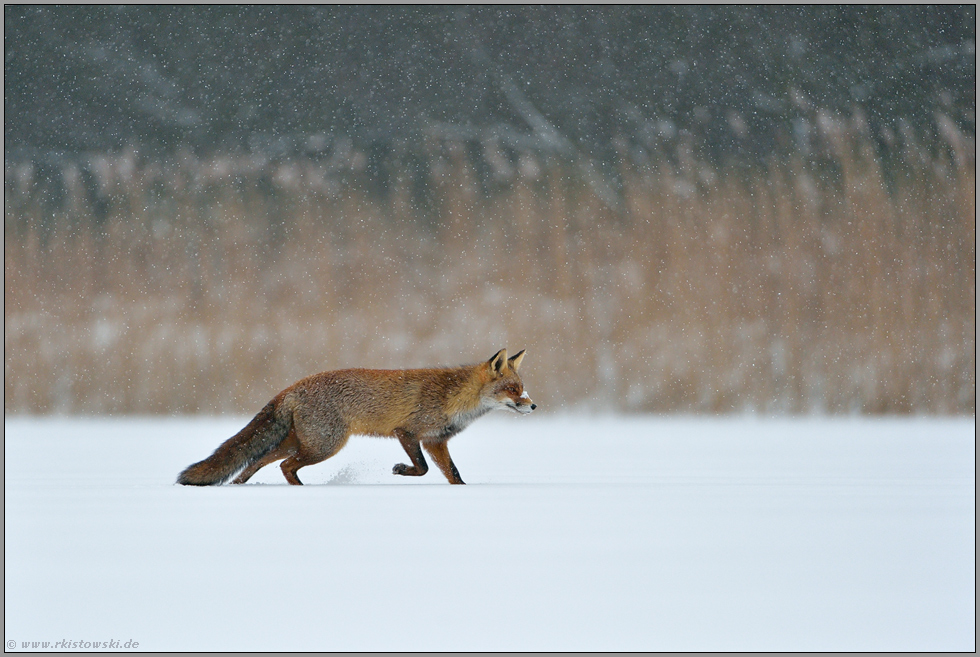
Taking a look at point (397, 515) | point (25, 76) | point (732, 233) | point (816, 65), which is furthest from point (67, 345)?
point (816, 65)

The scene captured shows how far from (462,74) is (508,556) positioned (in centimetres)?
1132

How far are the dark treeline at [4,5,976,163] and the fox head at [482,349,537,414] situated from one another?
23.5 ft

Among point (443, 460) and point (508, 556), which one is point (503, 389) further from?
point (508, 556)

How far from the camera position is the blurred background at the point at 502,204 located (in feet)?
34.8

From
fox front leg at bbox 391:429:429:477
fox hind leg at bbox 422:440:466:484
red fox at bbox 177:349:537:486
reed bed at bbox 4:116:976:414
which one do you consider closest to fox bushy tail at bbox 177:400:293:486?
red fox at bbox 177:349:537:486

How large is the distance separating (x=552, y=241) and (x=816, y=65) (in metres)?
4.58

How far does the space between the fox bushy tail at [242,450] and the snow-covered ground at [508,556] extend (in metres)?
0.11

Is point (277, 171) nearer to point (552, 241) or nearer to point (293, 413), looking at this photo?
point (552, 241)

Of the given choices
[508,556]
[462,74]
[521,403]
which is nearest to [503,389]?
[521,403]

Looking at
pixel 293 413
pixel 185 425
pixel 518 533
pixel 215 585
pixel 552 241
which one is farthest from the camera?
pixel 552 241

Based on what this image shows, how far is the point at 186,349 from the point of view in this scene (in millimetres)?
10789

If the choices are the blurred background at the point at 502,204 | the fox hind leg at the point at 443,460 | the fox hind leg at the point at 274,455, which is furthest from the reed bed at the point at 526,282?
the fox hind leg at the point at 274,455

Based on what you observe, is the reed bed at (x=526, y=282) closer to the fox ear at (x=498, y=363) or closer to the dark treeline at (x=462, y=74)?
the dark treeline at (x=462, y=74)

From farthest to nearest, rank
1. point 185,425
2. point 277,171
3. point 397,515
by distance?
point 277,171 → point 185,425 → point 397,515
